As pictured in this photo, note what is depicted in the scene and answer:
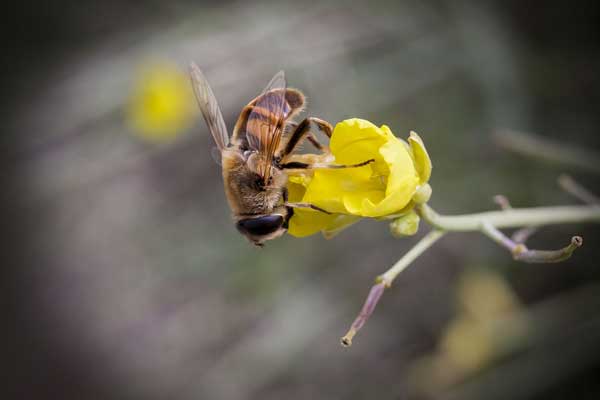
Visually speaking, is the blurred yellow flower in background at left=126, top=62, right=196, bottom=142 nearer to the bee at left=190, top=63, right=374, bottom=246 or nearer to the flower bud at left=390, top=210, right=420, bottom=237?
the bee at left=190, top=63, right=374, bottom=246

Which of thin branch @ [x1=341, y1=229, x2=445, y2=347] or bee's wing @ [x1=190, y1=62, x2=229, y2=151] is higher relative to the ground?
bee's wing @ [x1=190, y1=62, x2=229, y2=151]

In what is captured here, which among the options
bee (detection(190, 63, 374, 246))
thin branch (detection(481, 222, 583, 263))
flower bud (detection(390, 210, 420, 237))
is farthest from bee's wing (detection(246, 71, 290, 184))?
thin branch (detection(481, 222, 583, 263))

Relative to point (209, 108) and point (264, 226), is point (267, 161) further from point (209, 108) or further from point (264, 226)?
point (209, 108)

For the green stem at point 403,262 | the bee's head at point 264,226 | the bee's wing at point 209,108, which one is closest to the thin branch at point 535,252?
the green stem at point 403,262

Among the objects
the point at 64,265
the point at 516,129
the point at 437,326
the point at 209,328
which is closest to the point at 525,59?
the point at 516,129

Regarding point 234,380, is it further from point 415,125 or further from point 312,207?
point 312,207

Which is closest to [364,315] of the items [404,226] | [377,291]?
[377,291]
